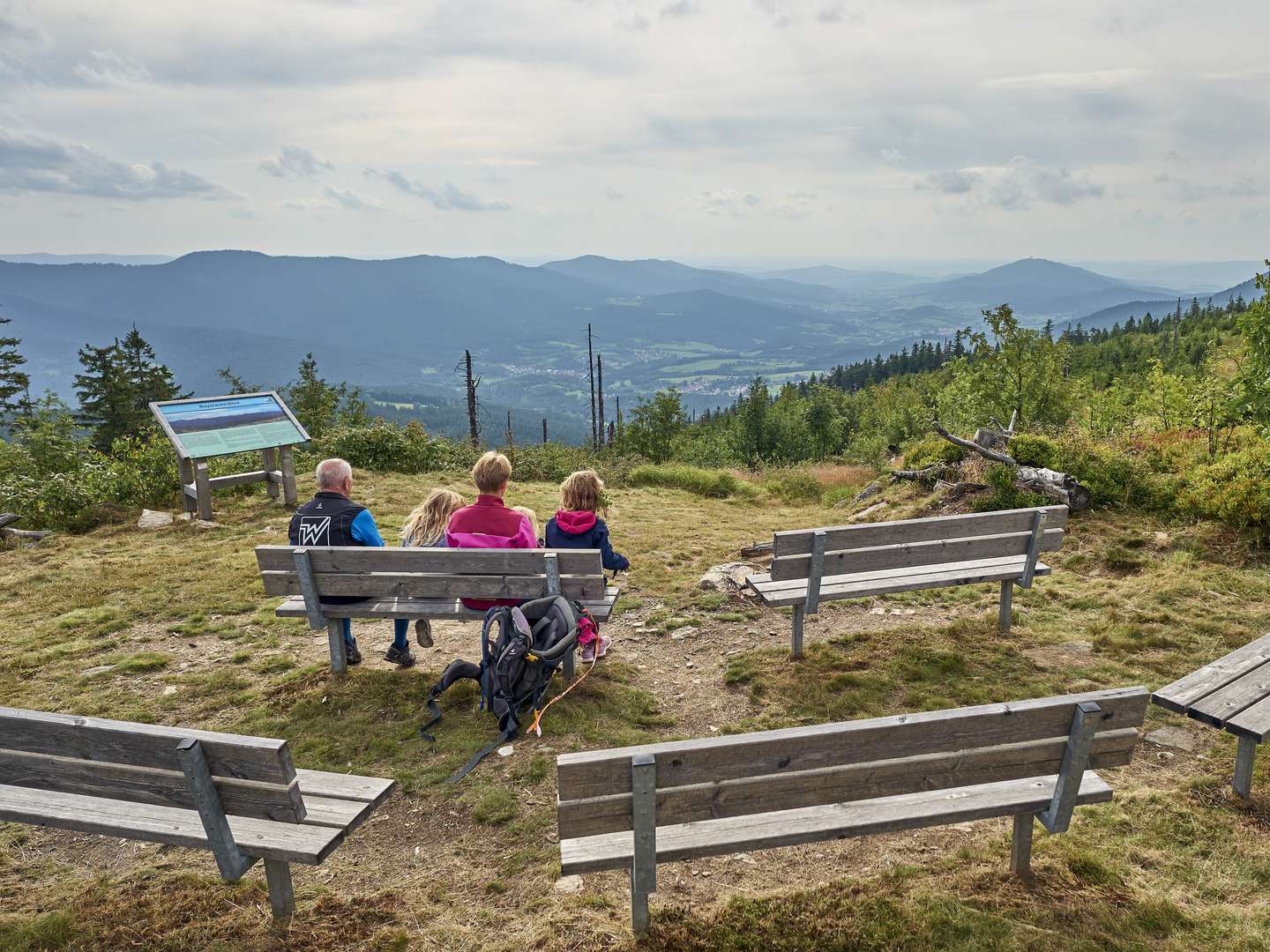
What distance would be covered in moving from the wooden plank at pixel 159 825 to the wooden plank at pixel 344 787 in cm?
25

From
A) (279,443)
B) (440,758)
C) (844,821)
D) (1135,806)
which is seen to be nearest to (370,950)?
(440,758)

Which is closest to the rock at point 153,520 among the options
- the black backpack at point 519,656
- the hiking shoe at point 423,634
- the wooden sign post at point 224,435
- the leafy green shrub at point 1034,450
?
the wooden sign post at point 224,435

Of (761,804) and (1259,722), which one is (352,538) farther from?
(1259,722)

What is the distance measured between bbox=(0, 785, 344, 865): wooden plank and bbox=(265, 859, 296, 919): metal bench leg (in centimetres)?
13

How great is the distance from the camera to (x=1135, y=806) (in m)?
3.95

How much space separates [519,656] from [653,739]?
107 cm

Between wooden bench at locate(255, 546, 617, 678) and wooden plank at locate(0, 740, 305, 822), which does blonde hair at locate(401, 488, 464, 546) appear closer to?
wooden bench at locate(255, 546, 617, 678)

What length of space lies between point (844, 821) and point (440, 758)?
269cm

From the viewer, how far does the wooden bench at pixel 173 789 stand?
2.79 meters

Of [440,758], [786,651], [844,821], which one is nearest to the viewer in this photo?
[844,821]

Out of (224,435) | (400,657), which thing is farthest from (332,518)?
(224,435)

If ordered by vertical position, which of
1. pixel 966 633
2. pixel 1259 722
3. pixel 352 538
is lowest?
pixel 966 633

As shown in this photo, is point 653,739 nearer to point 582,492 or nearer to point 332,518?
point 582,492

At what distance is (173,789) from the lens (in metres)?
2.86
